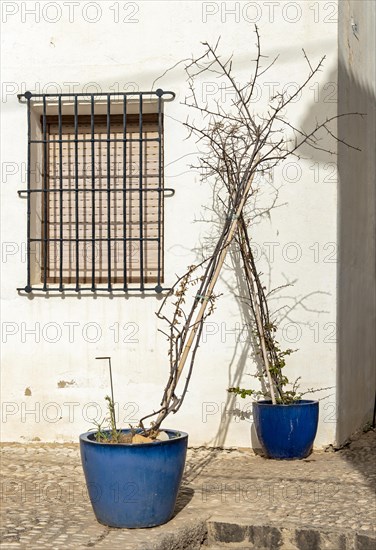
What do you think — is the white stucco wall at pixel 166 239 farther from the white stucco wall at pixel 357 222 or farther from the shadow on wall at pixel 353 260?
the white stucco wall at pixel 357 222

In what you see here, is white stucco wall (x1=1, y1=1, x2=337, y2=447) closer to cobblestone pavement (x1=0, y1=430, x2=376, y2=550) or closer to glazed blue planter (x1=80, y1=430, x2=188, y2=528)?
cobblestone pavement (x1=0, y1=430, x2=376, y2=550)

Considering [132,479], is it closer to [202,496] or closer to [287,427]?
[202,496]

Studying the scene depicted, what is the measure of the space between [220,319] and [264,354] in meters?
0.57

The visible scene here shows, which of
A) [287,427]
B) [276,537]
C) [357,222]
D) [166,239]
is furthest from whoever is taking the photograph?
[357,222]

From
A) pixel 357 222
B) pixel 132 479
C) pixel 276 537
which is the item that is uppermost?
pixel 357 222

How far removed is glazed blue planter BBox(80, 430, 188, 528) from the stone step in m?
0.32

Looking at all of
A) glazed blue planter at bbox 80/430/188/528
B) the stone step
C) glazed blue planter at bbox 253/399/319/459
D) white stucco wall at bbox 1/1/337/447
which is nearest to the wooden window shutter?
white stucco wall at bbox 1/1/337/447

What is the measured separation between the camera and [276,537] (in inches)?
205

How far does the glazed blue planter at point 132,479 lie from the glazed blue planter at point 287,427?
1.93m

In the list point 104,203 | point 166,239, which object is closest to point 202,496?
point 166,239

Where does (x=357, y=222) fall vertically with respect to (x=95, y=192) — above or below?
below

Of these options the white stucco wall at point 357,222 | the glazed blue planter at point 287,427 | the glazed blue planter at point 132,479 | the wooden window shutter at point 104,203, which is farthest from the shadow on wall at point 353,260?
the glazed blue planter at point 132,479

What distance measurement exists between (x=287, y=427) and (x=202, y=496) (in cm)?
128

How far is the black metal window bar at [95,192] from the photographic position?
776 cm
